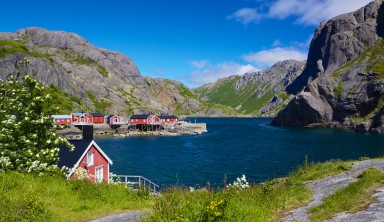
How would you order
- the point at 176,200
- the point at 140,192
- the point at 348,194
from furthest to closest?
the point at 140,192
the point at 348,194
the point at 176,200

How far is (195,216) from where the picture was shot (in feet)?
30.6

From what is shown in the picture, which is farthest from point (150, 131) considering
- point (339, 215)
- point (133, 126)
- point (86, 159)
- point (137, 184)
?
point (339, 215)

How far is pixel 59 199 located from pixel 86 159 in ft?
69.7

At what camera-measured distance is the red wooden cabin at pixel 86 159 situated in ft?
106

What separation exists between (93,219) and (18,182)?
4.92 m

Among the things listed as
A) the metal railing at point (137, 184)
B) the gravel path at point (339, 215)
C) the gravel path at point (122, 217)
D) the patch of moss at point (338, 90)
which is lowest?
the metal railing at point (137, 184)

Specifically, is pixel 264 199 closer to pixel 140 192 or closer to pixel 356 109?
pixel 140 192

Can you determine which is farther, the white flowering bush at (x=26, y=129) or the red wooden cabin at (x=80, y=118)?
the red wooden cabin at (x=80, y=118)

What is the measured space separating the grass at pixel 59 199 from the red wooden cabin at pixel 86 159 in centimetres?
1499

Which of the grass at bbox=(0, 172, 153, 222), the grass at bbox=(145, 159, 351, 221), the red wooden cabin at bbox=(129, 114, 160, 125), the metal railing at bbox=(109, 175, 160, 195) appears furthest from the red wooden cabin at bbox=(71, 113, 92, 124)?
the grass at bbox=(145, 159, 351, 221)

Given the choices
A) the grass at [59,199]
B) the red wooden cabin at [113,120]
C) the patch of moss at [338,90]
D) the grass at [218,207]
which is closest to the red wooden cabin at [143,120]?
the red wooden cabin at [113,120]

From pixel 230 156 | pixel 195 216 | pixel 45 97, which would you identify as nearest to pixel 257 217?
pixel 195 216

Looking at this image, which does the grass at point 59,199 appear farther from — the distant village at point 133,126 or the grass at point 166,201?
the distant village at point 133,126

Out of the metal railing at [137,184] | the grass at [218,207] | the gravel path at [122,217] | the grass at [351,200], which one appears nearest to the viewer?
the grass at [218,207]
